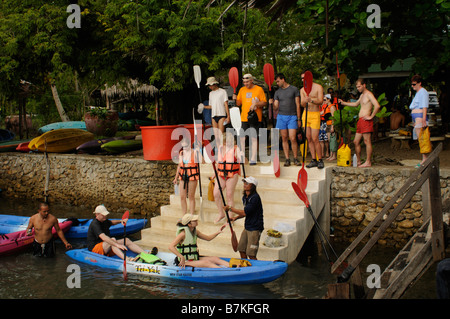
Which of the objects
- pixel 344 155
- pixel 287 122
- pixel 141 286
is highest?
pixel 287 122

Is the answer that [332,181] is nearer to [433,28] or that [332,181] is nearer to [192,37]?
[433,28]

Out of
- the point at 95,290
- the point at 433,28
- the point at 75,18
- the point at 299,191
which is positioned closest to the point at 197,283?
the point at 95,290

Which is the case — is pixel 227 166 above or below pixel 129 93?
below

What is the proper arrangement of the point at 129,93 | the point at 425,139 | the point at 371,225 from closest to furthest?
the point at 371,225 < the point at 425,139 < the point at 129,93

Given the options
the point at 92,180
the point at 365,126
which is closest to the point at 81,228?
the point at 92,180

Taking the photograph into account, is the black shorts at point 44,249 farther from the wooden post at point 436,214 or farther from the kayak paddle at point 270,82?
the wooden post at point 436,214

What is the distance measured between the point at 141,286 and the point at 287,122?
4161 millimetres

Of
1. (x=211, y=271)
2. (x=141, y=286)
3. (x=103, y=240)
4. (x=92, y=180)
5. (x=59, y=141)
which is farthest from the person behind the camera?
(x=59, y=141)

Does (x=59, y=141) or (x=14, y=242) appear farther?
(x=59, y=141)

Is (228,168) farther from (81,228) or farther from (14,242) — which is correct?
(14,242)

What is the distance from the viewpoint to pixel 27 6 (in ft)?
47.6

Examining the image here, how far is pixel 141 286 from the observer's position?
7.46 metres

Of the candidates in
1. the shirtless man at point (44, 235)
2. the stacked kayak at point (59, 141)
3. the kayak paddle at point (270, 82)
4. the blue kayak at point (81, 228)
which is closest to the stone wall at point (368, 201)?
the kayak paddle at point (270, 82)
